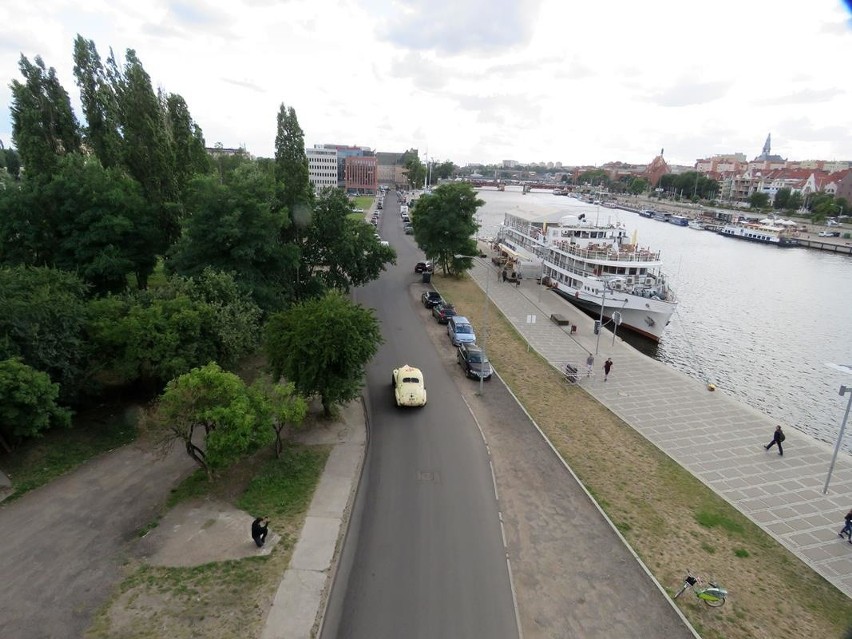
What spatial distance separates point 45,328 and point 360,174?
163 m

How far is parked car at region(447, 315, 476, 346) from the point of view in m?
33.0

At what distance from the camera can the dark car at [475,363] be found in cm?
2738

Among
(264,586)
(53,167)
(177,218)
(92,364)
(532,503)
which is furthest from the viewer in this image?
(177,218)

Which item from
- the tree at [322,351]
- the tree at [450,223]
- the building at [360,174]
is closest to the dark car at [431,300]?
the tree at [450,223]

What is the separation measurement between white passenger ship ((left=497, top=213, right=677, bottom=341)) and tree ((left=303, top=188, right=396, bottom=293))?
18.8 metres

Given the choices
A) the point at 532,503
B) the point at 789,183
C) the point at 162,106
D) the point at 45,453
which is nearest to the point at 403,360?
the point at 532,503

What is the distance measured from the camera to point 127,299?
2311cm

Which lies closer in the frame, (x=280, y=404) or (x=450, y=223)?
(x=280, y=404)

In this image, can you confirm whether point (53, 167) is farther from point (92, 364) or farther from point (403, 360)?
point (403, 360)

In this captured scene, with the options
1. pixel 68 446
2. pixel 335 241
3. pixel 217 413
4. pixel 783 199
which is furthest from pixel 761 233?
pixel 68 446

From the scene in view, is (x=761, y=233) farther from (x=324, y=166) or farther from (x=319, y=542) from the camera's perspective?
(x=324, y=166)

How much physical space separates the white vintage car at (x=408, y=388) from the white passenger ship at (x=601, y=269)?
17.5 m

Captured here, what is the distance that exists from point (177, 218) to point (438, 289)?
25.2 m

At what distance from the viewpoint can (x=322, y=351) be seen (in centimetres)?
2059
